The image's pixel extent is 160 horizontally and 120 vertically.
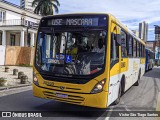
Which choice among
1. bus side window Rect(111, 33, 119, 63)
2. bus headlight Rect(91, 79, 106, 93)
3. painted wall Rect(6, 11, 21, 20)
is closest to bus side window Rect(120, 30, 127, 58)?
bus side window Rect(111, 33, 119, 63)

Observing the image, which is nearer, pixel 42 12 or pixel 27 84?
pixel 27 84

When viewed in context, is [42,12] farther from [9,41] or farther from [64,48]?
[64,48]

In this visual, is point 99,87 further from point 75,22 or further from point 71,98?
point 75,22

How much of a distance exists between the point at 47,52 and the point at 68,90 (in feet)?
4.57

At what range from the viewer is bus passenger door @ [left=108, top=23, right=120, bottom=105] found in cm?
785

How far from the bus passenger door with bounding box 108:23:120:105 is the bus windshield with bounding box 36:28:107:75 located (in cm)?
46

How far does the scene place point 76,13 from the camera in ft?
26.6

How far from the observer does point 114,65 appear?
8242 millimetres

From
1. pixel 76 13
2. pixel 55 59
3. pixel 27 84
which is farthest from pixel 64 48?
pixel 27 84

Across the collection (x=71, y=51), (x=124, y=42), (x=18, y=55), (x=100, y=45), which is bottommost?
(x=18, y=55)

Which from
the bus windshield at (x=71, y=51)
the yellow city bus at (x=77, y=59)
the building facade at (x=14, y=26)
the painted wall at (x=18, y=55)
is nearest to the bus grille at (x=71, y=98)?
the yellow city bus at (x=77, y=59)

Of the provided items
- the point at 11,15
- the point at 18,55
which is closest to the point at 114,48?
the point at 18,55

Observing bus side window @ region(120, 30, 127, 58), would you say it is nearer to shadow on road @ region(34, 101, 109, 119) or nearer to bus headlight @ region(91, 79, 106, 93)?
shadow on road @ region(34, 101, 109, 119)

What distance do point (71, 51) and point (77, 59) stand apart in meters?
0.33
